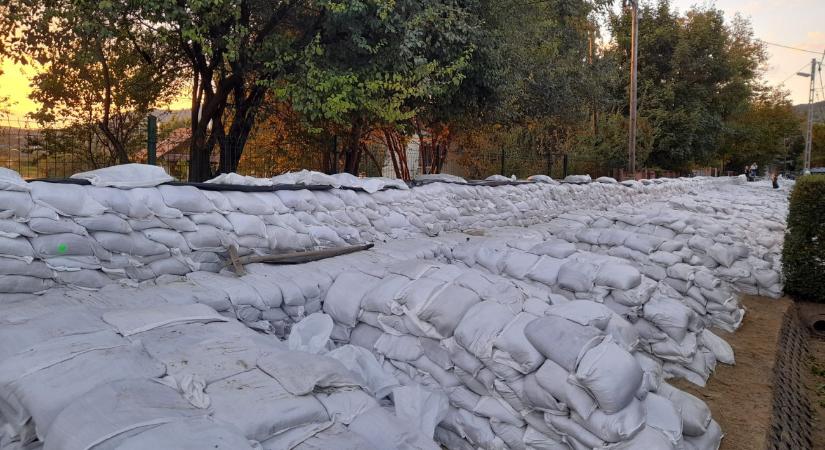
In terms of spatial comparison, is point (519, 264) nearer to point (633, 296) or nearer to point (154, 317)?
point (633, 296)

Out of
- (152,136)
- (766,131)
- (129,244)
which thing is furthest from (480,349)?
(766,131)

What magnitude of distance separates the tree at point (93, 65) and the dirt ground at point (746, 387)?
7036 millimetres

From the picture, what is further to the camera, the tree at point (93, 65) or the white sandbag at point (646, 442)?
the tree at point (93, 65)

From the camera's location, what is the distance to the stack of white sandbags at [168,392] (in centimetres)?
163

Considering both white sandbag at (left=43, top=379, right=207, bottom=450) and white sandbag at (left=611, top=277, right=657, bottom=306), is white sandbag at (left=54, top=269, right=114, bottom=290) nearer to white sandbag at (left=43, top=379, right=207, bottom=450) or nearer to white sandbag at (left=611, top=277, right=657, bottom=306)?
white sandbag at (left=43, top=379, right=207, bottom=450)

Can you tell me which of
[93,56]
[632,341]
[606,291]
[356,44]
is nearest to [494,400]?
[632,341]

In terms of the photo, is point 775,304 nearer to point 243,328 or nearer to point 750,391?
point 750,391

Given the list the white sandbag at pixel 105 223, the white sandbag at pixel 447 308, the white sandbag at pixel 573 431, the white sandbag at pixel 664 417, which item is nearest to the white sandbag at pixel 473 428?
the white sandbag at pixel 573 431

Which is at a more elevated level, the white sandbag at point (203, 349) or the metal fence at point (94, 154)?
the metal fence at point (94, 154)

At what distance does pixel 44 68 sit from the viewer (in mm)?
8719

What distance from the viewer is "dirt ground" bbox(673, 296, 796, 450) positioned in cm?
333

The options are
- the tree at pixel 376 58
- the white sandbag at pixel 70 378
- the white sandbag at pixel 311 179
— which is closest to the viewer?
the white sandbag at pixel 70 378

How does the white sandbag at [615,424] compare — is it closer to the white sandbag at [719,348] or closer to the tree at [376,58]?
the white sandbag at [719,348]

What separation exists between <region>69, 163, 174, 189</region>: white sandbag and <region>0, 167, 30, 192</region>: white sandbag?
1.28 ft
